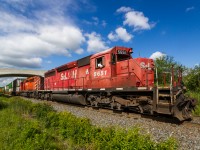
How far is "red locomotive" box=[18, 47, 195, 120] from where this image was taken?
9.18 metres

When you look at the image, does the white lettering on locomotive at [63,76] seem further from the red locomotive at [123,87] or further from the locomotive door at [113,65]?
the locomotive door at [113,65]

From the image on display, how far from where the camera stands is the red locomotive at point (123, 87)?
9.18m

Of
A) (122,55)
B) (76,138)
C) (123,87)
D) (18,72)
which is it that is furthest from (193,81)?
(18,72)

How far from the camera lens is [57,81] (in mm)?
A: 22406

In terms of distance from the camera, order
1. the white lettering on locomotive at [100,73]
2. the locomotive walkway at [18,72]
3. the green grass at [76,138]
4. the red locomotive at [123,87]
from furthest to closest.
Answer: the locomotive walkway at [18,72] → the white lettering on locomotive at [100,73] → the red locomotive at [123,87] → the green grass at [76,138]

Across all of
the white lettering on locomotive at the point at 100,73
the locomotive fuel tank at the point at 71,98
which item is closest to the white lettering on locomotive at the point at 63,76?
the locomotive fuel tank at the point at 71,98

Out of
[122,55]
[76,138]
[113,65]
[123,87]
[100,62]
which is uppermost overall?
[122,55]

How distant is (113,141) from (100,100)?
30.3ft

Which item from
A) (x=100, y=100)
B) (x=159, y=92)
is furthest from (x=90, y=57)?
(x=159, y=92)

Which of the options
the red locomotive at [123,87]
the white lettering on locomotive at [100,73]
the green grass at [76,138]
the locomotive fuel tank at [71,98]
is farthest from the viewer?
the locomotive fuel tank at [71,98]

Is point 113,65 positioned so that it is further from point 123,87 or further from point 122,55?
point 123,87

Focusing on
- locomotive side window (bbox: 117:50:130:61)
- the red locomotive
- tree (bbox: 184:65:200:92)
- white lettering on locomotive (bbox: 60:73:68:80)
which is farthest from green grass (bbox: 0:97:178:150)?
tree (bbox: 184:65:200:92)

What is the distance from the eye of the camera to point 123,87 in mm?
11461

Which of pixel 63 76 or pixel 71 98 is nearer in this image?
pixel 71 98
